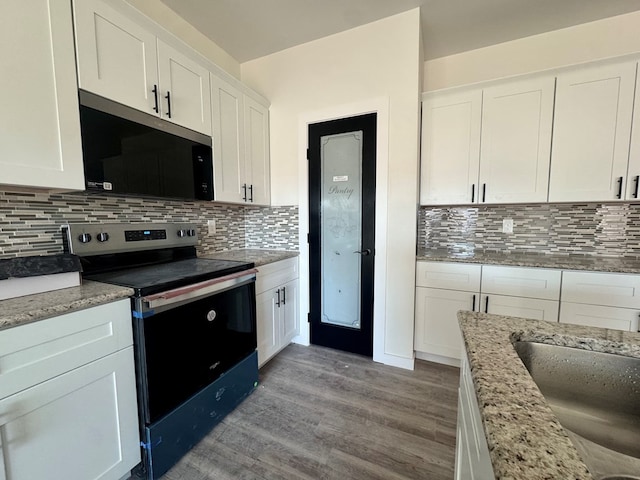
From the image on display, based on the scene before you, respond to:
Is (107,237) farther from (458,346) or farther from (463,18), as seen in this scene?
(463,18)

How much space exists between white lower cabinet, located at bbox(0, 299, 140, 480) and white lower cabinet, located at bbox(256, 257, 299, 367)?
3.06 ft

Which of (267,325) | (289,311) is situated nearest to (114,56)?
(267,325)

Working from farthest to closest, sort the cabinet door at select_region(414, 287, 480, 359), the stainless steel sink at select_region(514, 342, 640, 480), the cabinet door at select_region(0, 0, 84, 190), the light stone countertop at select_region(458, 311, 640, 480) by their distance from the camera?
the cabinet door at select_region(414, 287, 480, 359), the cabinet door at select_region(0, 0, 84, 190), the stainless steel sink at select_region(514, 342, 640, 480), the light stone countertop at select_region(458, 311, 640, 480)

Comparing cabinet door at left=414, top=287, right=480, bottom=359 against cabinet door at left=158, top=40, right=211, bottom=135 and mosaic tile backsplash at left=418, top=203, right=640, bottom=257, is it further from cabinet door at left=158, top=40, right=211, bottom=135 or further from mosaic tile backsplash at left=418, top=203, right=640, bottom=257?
cabinet door at left=158, top=40, right=211, bottom=135

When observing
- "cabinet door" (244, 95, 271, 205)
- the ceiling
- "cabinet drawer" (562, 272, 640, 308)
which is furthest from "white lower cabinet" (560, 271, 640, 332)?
"cabinet door" (244, 95, 271, 205)

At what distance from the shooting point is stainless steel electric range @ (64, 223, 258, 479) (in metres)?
1.22

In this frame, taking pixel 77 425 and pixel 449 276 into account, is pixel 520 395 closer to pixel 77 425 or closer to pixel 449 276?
pixel 77 425

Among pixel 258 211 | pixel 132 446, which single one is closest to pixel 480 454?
pixel 132 446

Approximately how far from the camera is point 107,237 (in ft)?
5.00

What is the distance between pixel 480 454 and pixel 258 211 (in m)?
2.51

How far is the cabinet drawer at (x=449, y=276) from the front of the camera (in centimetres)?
206

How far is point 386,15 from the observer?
203 cm

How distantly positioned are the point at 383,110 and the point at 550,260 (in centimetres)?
173

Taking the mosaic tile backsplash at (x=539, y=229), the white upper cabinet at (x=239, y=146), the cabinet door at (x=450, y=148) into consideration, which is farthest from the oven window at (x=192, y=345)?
the mosaic tile backsplash at (x=539, y=229)
